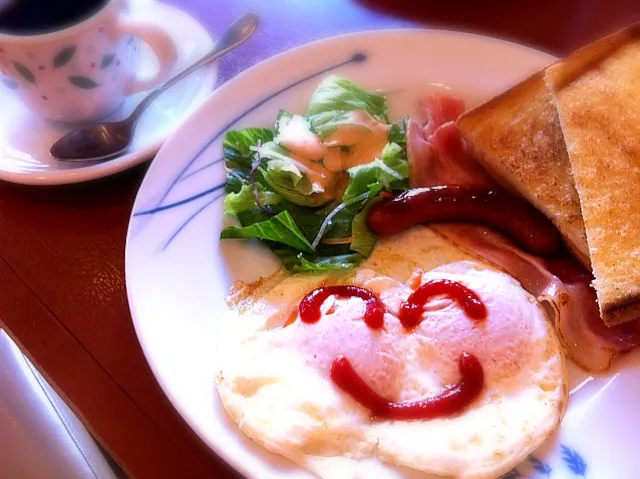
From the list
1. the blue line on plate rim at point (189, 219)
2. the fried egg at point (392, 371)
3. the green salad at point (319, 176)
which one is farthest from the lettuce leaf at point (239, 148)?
the fried egg at point (392, 371)

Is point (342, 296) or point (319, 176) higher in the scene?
point (319, 176)

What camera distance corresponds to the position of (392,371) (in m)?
1.45

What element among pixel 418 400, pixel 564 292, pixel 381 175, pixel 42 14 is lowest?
pixel 418 400

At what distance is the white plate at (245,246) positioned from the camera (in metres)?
1.32

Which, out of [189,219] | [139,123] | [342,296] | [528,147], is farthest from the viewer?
[139,123]

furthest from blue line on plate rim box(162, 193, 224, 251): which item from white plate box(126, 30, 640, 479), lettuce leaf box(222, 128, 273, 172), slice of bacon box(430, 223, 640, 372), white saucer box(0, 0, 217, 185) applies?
slice of bacon box(430, 223, 640, 372)

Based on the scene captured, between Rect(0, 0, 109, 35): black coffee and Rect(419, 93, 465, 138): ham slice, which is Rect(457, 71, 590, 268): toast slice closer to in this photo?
Rect(419, 93, 465, 138): ham slice

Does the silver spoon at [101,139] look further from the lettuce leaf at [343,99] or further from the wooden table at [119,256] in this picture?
the lettuce leaf at [343,99]

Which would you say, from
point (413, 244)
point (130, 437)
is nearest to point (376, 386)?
point (413, 244)

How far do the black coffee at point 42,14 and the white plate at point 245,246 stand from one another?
408 mm

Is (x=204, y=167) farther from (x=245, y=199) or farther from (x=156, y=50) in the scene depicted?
(x=156, y=50)

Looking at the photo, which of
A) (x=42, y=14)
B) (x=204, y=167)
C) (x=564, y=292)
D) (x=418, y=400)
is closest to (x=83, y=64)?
(x=42, y=14)

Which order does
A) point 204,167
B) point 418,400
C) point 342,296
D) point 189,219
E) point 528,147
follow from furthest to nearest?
point 528,147
point 204,167
point 189,219
point 342,296
point 418,400

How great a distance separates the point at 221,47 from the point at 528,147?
1025 millimetres
